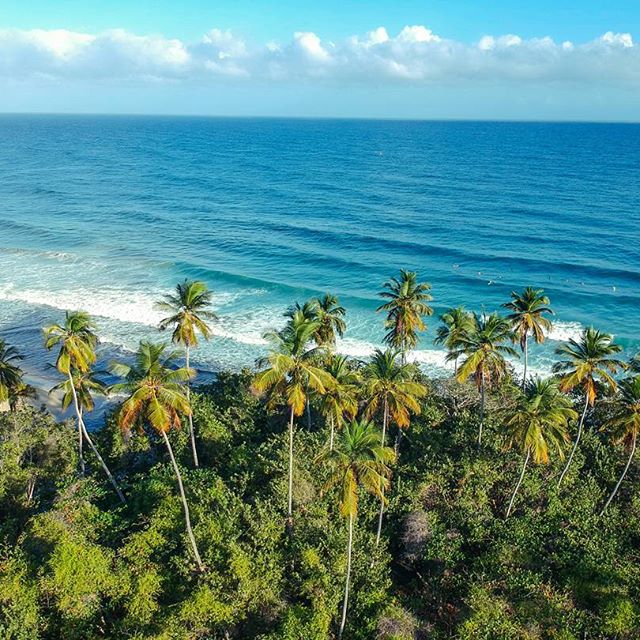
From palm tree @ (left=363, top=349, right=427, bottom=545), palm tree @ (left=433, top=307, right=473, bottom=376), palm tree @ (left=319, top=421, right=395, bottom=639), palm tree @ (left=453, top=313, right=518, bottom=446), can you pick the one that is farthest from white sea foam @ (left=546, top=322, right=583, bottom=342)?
palm tree @ (left=319, top=421, right=395, bottom=639)

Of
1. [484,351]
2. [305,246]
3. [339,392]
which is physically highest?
[484,351]

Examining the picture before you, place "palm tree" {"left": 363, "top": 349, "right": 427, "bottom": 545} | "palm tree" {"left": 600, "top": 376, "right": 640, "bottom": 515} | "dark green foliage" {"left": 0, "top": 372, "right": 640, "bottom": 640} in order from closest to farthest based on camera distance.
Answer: "dark green foliage" {"left": 0, "top": 372, "right": 640, "bottom": 640}, "palm tree" {"left": 363, "top": 349, "right": 427, "bottom": 545}, "palm tree" {"left": 600, "top": 376, "right": 640, "bottom": 515}

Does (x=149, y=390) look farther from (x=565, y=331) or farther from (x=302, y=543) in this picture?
(x=565, y=331)

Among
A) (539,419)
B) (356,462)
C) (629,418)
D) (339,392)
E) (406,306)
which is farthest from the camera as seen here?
(406,306)

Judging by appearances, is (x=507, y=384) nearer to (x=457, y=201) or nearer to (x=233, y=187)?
(x=457, y=201)

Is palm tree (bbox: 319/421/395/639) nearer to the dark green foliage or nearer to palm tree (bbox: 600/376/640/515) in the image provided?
the dark green foliage

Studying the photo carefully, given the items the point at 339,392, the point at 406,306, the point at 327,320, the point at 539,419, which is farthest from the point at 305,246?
the point at 539,419
